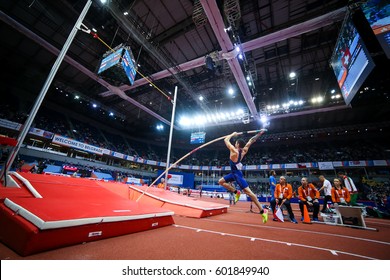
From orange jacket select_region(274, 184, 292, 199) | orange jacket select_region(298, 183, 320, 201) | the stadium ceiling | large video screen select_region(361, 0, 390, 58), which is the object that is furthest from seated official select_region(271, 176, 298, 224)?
the stadium ceiling

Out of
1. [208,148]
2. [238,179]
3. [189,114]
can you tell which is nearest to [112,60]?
[238,179]

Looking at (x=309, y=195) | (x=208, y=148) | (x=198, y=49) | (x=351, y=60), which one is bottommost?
(x=309, y=195)

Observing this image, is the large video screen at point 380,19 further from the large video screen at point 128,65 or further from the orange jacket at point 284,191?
the large video screen at point 128,65

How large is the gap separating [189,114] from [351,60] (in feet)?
52.1

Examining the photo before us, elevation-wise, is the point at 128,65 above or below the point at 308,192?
above

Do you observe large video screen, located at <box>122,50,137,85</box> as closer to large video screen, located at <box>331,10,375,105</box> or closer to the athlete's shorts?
the athlete's shorts

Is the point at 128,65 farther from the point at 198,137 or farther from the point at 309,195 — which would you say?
the point at 198,137

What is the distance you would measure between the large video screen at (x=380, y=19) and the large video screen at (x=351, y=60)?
578 mm

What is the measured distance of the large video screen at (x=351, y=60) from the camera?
5.84 meters

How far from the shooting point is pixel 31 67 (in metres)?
14.6

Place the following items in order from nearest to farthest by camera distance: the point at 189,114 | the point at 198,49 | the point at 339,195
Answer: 1. the point at 339,195
2. the point at 198,49
3. the point at 189,114

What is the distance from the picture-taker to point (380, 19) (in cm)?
526

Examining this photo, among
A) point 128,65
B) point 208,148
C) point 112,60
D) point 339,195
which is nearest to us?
point 339,195
